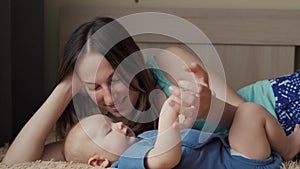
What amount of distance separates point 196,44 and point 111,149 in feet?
3.49

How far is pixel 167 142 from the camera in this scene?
1087 mm

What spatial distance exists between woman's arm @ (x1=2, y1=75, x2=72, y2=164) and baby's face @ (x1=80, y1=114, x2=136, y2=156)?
198 mm

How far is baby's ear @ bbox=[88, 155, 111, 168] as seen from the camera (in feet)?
4.03

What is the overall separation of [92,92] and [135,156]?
300mm

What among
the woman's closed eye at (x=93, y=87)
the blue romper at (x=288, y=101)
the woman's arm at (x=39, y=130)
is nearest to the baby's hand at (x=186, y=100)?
the woman's closed eye at (x=93, y=87)

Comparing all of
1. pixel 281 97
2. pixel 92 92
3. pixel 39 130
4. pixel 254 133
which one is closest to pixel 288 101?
pixel 281 97

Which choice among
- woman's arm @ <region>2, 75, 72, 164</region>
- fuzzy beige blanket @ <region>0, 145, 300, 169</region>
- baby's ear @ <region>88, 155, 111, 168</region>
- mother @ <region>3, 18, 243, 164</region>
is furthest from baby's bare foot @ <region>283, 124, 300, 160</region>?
woman's arm @ <region>2, 75, 72, 164</region>

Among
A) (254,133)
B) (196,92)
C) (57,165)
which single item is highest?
(196,92)

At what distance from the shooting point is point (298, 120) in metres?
1.56

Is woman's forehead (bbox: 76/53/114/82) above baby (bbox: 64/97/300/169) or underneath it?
above

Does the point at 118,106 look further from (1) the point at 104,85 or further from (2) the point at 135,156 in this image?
(2) the point at 135,156

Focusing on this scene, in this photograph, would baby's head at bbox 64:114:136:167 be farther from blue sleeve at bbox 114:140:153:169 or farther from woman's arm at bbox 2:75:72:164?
woman's arm at bbox 2:75:72:164

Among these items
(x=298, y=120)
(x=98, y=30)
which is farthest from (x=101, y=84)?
(x=298, y=120)

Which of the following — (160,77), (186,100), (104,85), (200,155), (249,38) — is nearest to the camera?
(186,100)
